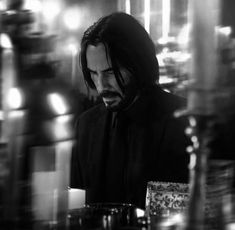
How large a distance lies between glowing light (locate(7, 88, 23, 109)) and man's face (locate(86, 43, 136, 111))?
0.58 m

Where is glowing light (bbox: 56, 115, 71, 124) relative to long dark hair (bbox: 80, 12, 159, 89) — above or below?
below

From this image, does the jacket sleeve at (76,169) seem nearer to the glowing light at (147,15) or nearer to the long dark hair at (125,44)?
the long dark hair at (125,44)

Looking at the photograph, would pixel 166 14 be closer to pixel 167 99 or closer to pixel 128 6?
pixel 128 6

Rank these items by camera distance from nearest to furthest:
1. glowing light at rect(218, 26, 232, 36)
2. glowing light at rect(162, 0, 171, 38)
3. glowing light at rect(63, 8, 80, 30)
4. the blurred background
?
1. the blurred background
2. glowing light at rect(218, 26, 232, 36)
3. glowing light at rect(162, 0, 171, 38)
4. glowing light at rect(63, 8, 80, 30)

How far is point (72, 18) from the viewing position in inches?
65.9

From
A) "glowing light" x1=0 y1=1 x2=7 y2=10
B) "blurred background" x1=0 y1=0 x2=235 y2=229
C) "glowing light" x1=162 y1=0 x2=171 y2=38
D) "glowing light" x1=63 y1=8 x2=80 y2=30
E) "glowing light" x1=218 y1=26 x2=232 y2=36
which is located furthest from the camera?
"glowing light" x1=63 y1=8 x2=80 y2=30

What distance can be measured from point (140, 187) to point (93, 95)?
36 cm

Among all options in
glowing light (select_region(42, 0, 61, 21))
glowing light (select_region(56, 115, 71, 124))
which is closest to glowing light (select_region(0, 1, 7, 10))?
glowing light (select_region(56, 115, 71, 124))

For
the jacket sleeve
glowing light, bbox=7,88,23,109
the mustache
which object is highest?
glowing light, bbox=7,88,23,109

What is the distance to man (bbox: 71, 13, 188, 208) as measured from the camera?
1.58m

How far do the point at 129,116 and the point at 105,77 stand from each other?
0.53ft

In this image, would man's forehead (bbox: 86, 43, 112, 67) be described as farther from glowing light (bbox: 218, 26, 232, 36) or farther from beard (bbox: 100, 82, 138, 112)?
glowing light (bbox: 218, 26, 232, 36)

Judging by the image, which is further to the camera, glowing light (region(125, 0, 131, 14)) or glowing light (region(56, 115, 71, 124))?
glowing light (region(125, 0, 131, 14))

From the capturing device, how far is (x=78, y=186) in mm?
1710
